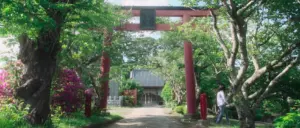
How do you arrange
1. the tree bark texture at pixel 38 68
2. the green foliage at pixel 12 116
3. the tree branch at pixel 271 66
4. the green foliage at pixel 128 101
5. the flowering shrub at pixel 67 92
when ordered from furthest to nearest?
1. the green foliage at pixel 128 101
2. the flowering shrub at pixel 67 92
3. the tree branch at pixel 271 66
4. the tree bark texture at pixel 38 68
5. the green foliage at pixel 12 116

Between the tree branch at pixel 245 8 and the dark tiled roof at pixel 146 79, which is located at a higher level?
the dark tiled roof at pixel 146 79

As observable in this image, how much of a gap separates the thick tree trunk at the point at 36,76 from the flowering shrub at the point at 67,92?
2.10m

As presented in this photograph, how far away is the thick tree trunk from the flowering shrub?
2.10 m

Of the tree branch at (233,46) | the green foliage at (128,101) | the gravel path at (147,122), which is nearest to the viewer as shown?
the tree branch at (233,46)

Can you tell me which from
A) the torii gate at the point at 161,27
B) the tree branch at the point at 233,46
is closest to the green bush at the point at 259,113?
the torii gate at the point at 161,27

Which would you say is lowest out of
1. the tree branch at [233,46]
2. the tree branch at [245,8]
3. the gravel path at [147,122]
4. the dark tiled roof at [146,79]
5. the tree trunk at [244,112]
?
the gravel path at [147,122]

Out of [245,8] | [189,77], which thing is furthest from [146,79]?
[245,8]

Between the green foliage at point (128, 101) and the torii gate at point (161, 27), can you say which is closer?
the torii gate at point (161, 27)

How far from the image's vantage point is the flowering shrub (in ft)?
33.5

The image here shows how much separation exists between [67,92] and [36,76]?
262 cm

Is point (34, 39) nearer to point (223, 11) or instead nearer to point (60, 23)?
point (60, 23)

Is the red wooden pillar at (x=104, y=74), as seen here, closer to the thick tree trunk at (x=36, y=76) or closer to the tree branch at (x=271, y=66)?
the thick tree trunk at (x=36, y=76)

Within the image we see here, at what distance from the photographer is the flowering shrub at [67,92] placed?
10211 mm

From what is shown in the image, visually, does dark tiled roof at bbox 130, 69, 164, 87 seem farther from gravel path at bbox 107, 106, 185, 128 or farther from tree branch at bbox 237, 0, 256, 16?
tree branch at bbox 237, 0, 256, 16
